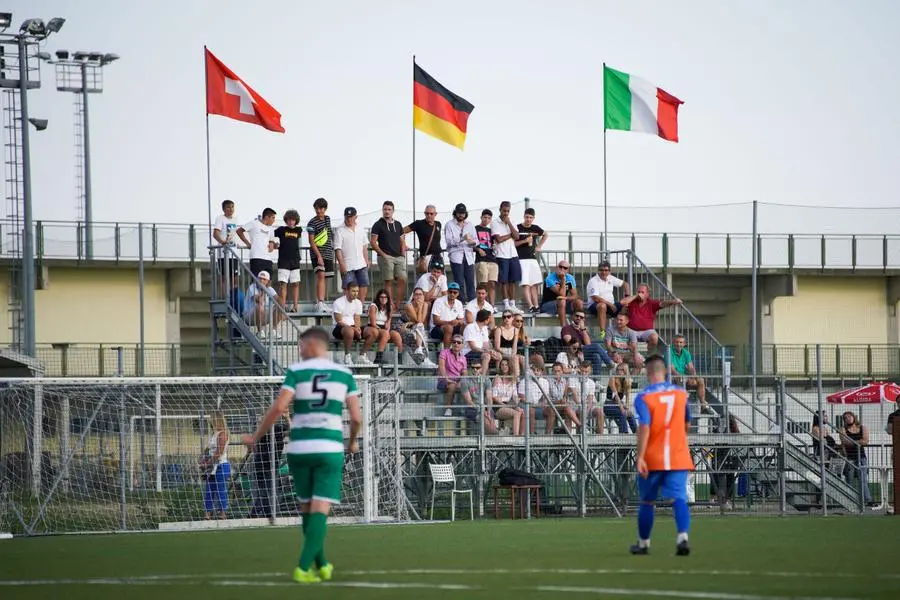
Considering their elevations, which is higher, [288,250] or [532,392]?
[288,250]

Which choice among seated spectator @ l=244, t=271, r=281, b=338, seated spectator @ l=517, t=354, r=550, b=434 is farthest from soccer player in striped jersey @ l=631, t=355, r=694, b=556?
seated spectator @ l=244, t=271, r=281, b=338

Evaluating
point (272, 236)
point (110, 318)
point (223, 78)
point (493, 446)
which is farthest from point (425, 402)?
point (110, 318)

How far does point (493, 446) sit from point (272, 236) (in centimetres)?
507

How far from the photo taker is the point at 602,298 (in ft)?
82.2

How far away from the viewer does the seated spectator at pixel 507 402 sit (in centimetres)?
2244

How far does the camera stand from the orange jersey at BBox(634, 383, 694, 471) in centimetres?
1122

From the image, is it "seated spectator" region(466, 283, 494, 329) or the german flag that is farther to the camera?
the german flag

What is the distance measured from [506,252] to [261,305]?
4652mm

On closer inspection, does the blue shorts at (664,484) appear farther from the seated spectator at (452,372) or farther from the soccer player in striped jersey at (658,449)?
the seated spectator at (452,372)

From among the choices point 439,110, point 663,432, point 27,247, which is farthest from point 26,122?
point 663,432

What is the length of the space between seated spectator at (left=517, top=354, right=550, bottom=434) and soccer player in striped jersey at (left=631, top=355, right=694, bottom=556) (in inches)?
422

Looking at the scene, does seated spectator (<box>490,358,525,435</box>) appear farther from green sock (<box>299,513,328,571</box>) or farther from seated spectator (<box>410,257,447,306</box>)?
green sock (<box>299,513,328,571</box>)

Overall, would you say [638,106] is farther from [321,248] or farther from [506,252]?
[321,248]

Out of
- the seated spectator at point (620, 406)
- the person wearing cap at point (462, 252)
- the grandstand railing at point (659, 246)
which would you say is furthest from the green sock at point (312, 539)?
the grandstand railing at point (659, 246)
